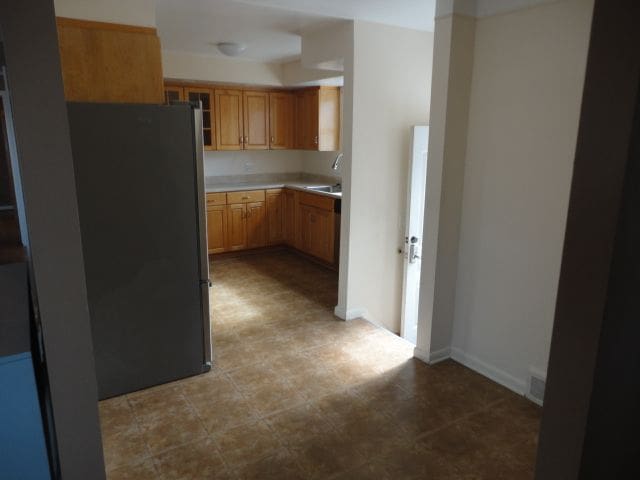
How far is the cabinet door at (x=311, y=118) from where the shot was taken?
5742 mm

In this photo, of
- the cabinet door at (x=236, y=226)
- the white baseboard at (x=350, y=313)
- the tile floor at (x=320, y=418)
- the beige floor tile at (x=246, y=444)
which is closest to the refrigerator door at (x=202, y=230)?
the tile floor at (x=320, y=418)

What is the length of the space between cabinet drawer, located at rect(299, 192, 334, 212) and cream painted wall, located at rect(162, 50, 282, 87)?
1.45 metres

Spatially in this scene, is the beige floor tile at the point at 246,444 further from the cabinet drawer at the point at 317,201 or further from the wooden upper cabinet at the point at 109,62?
the cabinet drawer at the point at 317,201

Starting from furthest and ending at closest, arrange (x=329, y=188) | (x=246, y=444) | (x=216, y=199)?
(x=329, y=188)
(x=216, y=199)
(x=246, y=444)

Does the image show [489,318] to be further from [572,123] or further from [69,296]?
[69,296]

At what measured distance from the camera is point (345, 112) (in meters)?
3.68

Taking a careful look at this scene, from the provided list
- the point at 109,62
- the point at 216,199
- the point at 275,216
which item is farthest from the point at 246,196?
the point at 109,62

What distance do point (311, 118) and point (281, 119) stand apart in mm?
552

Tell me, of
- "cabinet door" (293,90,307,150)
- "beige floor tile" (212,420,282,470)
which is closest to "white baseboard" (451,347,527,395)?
"beige floor tile" (212,420,282,470)

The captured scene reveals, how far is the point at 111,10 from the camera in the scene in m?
Result: 2.82

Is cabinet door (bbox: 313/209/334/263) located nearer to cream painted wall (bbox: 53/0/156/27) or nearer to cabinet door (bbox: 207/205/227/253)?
cabinet door (bbox: 207/205/227/253)

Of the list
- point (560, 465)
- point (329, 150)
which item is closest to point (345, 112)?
point (329, 150)

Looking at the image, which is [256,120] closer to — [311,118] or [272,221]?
[311,118]

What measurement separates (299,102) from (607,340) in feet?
18.1
